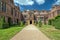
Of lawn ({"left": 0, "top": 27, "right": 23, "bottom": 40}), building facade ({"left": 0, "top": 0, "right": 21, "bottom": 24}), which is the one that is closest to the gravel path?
lawn ({"left": 0, "top": 27, "right": 23, "bottom": 40})

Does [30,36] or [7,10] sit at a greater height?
[7,10]

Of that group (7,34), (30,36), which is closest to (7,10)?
(7,34)

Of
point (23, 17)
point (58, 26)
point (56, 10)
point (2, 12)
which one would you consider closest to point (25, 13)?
point (23, 17)

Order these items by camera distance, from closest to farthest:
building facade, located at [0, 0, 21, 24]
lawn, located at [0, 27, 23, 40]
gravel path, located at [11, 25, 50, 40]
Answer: gravel path, located at [11, 25, 50, 40], lawn, located at [0, 27, 23, 40], building facade, located at [0, 0, 21, 24]

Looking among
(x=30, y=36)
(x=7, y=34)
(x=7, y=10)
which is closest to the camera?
(x=30, y=36)

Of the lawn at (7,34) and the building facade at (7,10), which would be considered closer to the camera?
the lawn at (7,34)

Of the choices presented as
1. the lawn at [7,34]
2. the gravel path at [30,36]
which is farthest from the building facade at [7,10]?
the gravel path at [30,36]

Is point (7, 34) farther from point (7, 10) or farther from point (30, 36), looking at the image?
point (7, 10)

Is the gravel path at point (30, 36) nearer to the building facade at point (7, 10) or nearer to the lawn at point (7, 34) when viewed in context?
the lawn at point (7, 34)

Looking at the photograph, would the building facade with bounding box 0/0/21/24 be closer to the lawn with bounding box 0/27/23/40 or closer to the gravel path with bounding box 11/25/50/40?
the lawn with bounding box 0/27/23/40

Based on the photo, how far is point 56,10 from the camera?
46.0 metres

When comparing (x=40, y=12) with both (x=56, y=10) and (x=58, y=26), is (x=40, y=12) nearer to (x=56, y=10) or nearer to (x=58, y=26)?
(x=56, y=10)

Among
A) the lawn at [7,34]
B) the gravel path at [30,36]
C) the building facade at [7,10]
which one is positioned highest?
the building facade at [7,10]

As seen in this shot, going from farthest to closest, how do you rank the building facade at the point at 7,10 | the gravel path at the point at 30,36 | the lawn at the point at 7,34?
1. the building facade at the point at 7,10
2. the lawn at the point at 7,34
3. the gravel path at the point at 30,36
